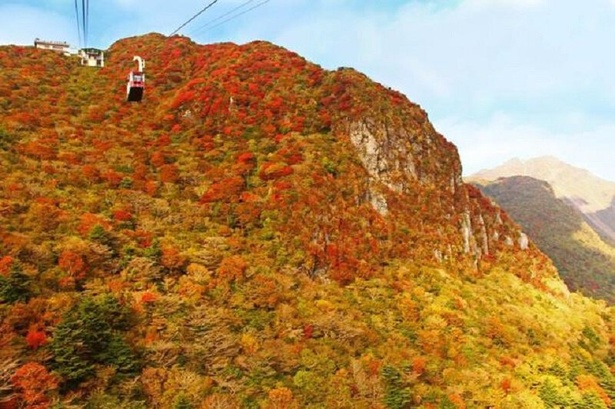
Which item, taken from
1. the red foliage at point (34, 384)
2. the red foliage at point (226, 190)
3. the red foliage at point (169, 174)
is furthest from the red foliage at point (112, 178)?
the red foliage at point (34, 384)

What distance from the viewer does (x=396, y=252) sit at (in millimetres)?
48219

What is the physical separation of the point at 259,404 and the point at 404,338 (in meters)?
15.6

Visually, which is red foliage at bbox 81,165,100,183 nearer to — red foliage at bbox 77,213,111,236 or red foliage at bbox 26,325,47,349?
red foliage at bbox 77,213,111,236

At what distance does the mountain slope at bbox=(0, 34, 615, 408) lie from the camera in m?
27.4

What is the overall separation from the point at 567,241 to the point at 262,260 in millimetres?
136546

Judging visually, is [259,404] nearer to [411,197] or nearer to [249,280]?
[249,280]

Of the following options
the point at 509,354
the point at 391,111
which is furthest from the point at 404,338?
the point at 391,111

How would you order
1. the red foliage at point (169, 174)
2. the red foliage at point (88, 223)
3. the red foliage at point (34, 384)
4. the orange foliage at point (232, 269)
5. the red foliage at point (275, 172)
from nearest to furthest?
the red foliage at point (34, 384) → the red foliage at point (88, 223) → the orange foliage at point (232, 269) → the red foliage at point (169, 174) → the red foliage at point (275, 172)

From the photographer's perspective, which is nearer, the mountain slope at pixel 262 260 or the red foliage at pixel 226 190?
the mountain slope at pixel 262 260

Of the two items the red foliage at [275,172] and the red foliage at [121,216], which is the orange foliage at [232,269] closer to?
the red foliage at [121,216]

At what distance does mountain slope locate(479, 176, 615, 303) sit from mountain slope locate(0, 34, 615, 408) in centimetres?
6185

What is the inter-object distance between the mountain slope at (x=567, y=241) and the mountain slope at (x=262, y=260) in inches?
2435

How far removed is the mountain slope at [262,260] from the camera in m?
27.4

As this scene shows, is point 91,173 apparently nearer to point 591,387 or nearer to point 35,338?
point 35,338
